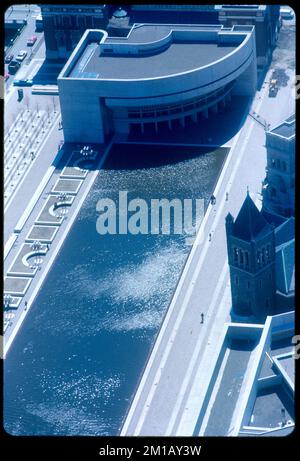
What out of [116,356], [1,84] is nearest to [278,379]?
[116,356]

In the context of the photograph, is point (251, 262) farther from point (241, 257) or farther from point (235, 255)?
point (235, 255)

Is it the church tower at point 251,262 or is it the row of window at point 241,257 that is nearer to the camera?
the church tower at point 251,262

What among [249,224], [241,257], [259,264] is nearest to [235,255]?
[241,257]

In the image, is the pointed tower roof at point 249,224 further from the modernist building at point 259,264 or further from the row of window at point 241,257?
the row of window at point 241,257

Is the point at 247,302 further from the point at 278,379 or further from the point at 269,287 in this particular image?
the point at 278,379

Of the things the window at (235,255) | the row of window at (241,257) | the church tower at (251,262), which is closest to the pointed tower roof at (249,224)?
the church tower at (251,262)

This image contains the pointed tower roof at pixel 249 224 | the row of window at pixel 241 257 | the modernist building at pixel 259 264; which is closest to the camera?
the pointed tower roof at pixel 249 224

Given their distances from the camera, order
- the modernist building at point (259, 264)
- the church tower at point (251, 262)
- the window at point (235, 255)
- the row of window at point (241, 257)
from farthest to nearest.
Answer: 1. the window at point (235, 255)
2. the row of window at point (241, 257)
3. the modernist building at point (259, 264)
4. the church tower at point (251, 262)

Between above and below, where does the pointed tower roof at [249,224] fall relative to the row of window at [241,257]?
above

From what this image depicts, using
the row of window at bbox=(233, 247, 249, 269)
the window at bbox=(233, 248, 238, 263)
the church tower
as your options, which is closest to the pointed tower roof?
the church tower
